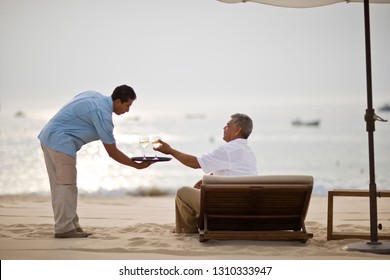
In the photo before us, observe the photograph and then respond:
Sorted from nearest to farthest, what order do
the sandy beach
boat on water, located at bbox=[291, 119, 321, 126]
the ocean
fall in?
the sandy beach < the ocean < boat on water, located at bbox=[291, 119, 321, 126]

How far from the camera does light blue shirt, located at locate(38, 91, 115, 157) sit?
6105mm

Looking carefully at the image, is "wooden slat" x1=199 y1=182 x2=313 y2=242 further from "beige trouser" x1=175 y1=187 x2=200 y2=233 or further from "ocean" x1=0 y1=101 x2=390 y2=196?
"ocean" x1=0 y1=101 x2=390 y2=196

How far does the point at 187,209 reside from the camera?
6.23m

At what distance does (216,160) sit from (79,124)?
3.51 ft

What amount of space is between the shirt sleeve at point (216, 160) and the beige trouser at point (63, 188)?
99cm

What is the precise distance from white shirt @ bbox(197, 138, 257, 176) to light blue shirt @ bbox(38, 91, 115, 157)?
727 mm

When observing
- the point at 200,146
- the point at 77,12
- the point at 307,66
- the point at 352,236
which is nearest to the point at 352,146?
the point at 307,66

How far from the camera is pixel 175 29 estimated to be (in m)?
16.9

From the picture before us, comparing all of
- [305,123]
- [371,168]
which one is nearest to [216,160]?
[371,168]

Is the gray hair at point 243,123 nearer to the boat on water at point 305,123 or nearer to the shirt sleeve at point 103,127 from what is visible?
the shirt sleeve at point 103,127

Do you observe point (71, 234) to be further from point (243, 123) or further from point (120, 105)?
point (243, 123)

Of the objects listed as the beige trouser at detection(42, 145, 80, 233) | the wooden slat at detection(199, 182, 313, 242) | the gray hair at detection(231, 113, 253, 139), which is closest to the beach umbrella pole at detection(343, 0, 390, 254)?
the wooden slat at detection(199, 182, 313, 242)

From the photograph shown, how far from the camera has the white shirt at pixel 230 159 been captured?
6.14 m
